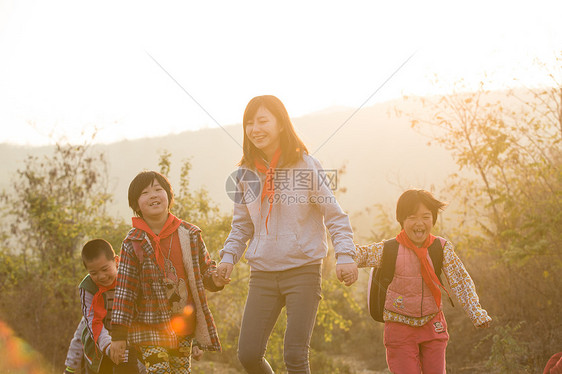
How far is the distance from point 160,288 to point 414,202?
1745mm

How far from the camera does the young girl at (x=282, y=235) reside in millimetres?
3076

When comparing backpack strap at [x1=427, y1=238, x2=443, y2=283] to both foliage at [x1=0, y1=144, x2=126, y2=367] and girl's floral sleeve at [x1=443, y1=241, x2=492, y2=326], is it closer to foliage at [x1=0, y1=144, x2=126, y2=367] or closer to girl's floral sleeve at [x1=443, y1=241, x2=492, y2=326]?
girl's floral sleeve at [x1=443, y1=241, x2=492, y2=326]

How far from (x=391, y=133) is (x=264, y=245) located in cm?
2814

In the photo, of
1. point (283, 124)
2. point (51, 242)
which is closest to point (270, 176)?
point (283, 124)

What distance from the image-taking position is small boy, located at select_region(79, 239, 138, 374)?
3.63m

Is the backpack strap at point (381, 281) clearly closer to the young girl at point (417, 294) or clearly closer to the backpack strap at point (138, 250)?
the young girl at point (417, 294)

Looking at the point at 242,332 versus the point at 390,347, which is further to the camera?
the point at 390,347

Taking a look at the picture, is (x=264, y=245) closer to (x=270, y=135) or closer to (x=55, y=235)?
(x=270, y=135)

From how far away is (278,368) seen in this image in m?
7.25

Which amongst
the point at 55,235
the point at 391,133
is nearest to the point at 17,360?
the point at 55,235

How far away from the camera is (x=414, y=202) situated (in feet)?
12.1

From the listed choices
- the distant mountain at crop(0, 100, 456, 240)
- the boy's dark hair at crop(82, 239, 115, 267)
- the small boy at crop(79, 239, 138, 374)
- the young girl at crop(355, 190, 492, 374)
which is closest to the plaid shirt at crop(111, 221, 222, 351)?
the small boy at crop(79, 239, 138, 374)

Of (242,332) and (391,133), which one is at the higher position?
(391,133)

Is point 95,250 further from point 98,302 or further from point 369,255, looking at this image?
point 369,255
